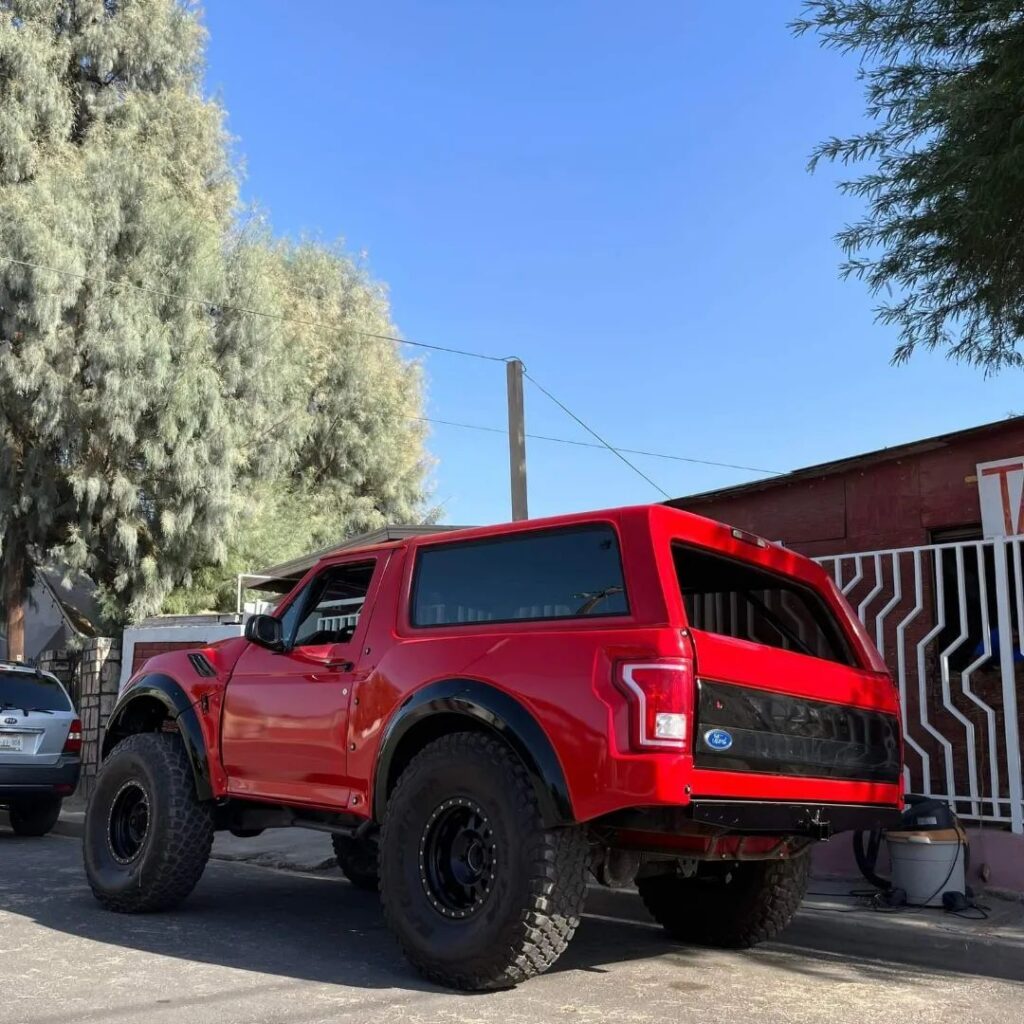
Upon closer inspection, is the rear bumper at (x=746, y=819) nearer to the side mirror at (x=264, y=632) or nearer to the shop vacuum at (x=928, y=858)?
the shop vacuum at (x=928, y=858)

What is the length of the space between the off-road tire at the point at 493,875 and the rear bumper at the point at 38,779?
6918 mm

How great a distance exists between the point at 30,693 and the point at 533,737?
8.31 m

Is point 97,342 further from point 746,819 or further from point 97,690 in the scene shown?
point 746,819

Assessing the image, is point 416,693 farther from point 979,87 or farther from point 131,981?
point 979,87

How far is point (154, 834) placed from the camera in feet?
19.6

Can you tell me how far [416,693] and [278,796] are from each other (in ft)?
3.96

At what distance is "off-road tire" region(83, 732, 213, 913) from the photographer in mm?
5969

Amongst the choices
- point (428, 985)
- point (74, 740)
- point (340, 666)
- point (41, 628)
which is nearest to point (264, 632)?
point (340, 666)

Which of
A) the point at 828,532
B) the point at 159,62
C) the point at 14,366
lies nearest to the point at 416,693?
the point at 828,532

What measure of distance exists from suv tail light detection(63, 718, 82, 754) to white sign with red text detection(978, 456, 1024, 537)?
28.4 feet

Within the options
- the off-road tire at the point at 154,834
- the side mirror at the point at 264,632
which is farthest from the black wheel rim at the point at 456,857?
the off-road tire at the point at 154,834

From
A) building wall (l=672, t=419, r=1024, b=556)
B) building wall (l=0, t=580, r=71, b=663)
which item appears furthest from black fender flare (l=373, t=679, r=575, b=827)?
building wall (l=0, t=580, r=71, b=663)

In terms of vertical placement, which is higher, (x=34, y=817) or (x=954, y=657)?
(x=954, y=657)

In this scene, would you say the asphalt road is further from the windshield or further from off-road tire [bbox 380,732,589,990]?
the windshield
